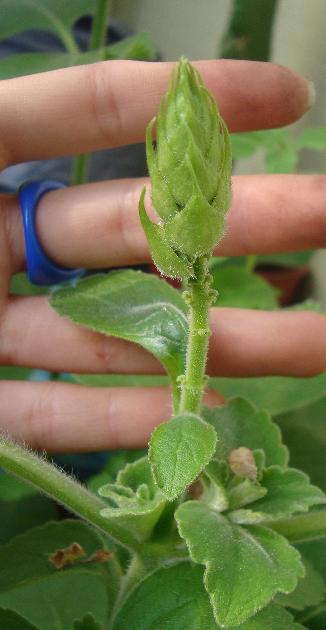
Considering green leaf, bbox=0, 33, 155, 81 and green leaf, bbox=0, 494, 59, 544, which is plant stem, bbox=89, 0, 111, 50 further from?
green leaf, bbox=0, 494, 59, 544

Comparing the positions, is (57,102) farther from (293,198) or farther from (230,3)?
(230,3)

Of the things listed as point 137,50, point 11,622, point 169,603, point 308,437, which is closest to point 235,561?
point 169,603

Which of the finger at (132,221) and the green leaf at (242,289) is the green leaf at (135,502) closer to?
the finger at (132,221)

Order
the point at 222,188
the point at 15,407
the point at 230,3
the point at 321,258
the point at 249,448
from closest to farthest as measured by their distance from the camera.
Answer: the point at 222,188 → the point at 249,448 → the point at 15,407 → the point at 230,3 → the point at 321,258

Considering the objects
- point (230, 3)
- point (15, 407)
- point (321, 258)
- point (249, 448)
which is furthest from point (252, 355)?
point (321, 258)

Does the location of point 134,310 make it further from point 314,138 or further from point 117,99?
point 314,138

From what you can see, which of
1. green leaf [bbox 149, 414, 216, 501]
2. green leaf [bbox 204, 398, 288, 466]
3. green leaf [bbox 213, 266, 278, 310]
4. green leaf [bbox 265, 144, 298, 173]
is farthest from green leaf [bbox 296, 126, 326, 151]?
green leaf [bbox 149, 414, 216, 501]
